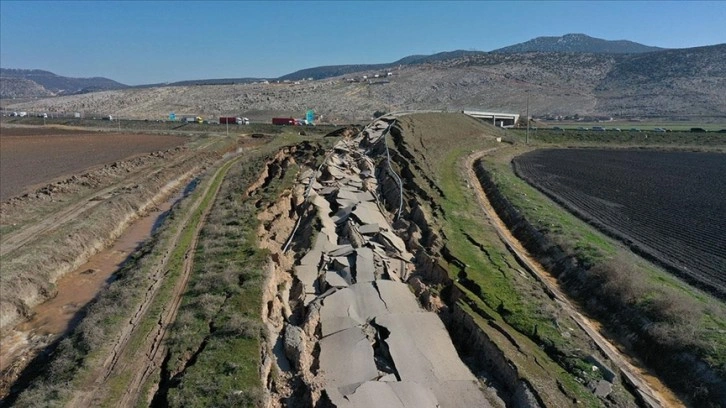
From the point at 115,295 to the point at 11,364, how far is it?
3.11 metres

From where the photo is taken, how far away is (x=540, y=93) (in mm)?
118000

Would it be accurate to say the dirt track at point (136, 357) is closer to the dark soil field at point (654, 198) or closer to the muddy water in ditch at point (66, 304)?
the muddy water in ditch at point (66, 304)

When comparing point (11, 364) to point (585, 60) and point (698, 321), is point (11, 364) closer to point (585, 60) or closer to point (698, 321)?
point (698, 321)

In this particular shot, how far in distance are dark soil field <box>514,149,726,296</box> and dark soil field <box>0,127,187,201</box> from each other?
34.0 m

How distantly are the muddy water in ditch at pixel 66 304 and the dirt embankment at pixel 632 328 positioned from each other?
626 inches

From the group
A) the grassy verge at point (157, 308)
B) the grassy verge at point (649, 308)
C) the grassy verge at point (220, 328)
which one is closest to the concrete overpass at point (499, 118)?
the grassy verge at point (649, 308)

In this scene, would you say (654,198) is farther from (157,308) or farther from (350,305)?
(157,308)

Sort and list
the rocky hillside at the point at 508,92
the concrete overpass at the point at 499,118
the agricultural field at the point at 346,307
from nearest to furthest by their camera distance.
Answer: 1. the agricultural field at the point at 346,307
2. the concrete overpass at the point at 499,118
3. the rocky hillside at the point at 508,92

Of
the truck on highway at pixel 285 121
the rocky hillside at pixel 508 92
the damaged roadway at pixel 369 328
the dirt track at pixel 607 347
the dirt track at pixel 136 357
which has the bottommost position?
the dirt track at pixel 607 347

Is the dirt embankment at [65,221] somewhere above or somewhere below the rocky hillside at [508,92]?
below

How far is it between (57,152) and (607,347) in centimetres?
5489

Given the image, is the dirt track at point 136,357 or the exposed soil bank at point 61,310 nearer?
the dirt track at point 136,357

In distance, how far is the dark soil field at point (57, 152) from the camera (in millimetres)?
36738

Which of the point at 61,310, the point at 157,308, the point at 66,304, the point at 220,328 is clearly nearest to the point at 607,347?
the point at 220,328
